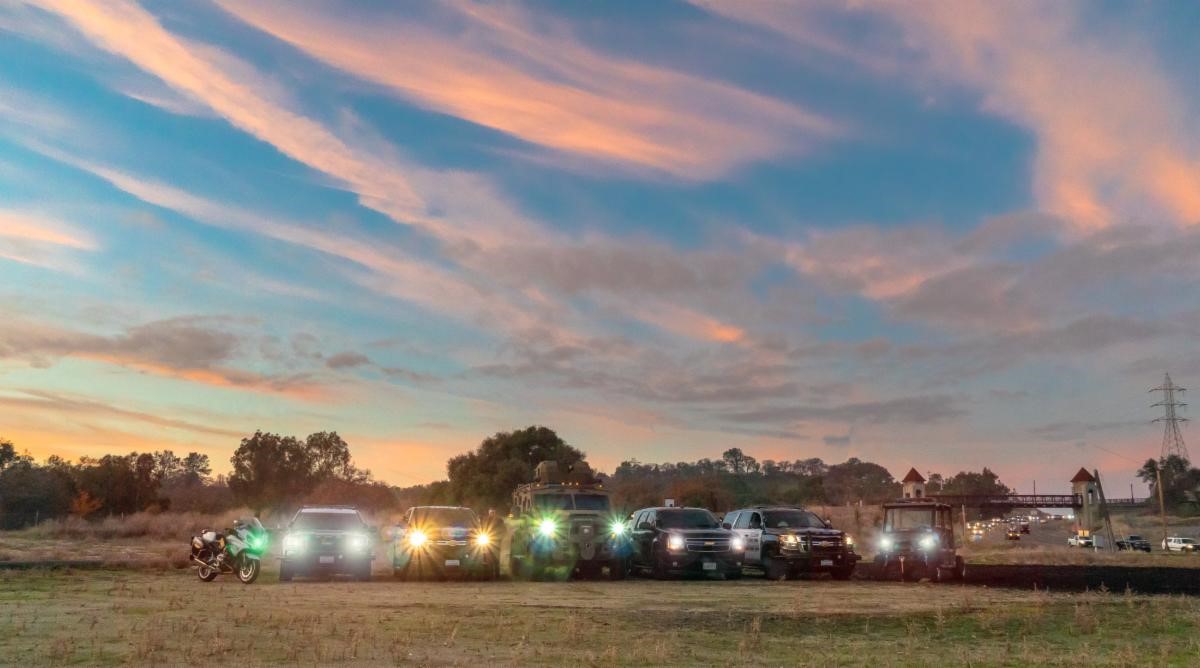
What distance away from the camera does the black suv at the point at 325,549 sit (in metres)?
26.8

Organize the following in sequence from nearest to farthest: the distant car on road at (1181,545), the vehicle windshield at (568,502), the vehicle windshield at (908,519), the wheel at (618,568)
Answer: the wheel at (618,568), the vehicle windshield at (568,502), the vehicle windshield at (908,519), the distant car on road at (1181,545)

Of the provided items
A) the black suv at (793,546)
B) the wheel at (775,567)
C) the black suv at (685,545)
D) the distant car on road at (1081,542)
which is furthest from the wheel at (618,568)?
the distant car on road at (1081,542)

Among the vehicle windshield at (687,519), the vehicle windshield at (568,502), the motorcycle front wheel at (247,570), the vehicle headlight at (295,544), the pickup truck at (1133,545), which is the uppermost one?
the pickup truck at (1133,545)

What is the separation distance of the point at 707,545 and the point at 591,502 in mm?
3446

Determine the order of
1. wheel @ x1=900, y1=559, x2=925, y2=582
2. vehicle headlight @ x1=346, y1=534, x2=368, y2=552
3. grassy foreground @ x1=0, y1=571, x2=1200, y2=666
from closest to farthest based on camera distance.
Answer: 1. grassy foreground @ x1=0, y1=571, x2=1200, y2=666
2. vehicle headlight @ x1=346, y1=534, x2=368, y2=552
3. wheel @ x1=900, y1=559, x2=925, y2=582

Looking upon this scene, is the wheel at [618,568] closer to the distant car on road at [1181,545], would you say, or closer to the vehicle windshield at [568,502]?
the vehicle windshield at [568,502]

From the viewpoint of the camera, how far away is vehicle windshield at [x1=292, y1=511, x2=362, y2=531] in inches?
1078

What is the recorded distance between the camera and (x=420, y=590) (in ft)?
76.7

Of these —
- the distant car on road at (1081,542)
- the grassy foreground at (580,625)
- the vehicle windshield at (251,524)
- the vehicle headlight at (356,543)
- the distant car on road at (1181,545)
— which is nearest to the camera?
the grassy foreground at (580,625)

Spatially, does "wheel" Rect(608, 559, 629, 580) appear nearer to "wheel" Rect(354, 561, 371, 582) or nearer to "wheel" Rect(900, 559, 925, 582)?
"wheel" Rect(354, 561, 371, 582)

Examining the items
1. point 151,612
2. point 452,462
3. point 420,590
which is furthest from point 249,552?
point 452,462

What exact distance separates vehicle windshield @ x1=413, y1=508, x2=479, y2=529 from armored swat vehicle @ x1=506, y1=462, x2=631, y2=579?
1.44 meters

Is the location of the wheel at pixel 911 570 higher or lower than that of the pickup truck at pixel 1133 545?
lower

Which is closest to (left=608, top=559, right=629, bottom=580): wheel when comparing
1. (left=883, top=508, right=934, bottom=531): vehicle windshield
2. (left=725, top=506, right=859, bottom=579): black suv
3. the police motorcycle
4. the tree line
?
(left=725, top=506, right=859, bottom=579): black suv
